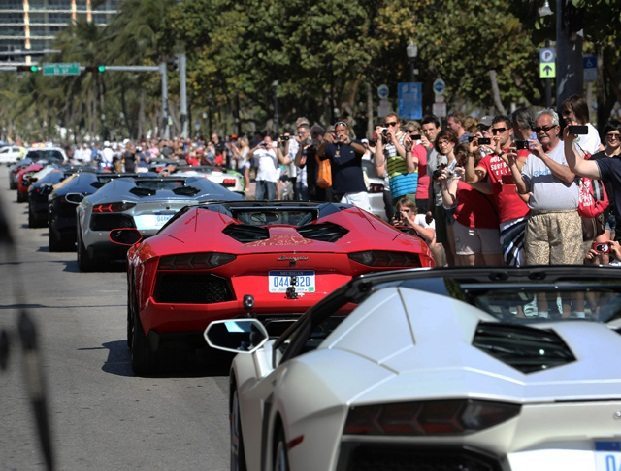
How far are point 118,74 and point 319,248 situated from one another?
300 ft

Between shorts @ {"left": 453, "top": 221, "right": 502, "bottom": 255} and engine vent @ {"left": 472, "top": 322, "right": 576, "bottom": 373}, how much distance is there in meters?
8.43

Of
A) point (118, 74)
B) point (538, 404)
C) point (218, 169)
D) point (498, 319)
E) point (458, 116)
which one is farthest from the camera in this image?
point (118, 74)

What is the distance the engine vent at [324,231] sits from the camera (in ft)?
32.5

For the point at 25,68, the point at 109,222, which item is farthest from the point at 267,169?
the point at 25,68

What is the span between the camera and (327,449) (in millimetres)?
3959

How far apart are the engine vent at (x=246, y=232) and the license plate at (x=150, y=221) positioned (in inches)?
292

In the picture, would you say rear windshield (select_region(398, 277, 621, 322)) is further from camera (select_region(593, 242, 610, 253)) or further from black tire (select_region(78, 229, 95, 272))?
black tire (select_region(78, 229, 95, 272))

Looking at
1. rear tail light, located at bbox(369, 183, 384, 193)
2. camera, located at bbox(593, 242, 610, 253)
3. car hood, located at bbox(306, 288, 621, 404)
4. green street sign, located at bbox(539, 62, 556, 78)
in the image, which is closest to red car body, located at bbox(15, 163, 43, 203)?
green street sign, located at bbox(539, 62, 556, 78)

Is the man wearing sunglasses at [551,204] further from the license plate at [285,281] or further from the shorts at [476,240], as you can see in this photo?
the license plate at [285,281]

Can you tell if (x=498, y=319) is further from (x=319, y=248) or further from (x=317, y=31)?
(x=317, y=31)

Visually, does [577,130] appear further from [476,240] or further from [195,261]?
[476,240]

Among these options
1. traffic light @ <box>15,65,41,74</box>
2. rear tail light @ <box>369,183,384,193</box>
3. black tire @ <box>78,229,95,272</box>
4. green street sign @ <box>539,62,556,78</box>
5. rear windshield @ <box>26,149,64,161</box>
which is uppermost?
traffic light @ <box>15,65,41,74</box>

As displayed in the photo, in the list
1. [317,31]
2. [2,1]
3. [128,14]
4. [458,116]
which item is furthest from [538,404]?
[128,14]

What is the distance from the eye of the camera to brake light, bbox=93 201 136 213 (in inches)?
698
